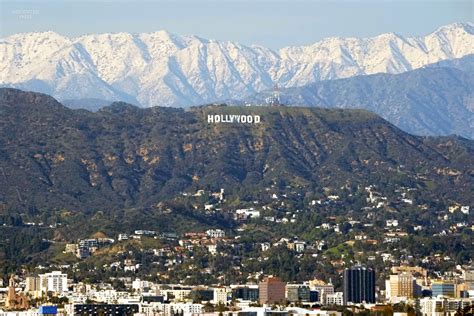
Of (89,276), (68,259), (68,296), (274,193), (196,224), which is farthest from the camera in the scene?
(274,193)

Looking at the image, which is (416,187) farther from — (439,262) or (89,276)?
(89,276)

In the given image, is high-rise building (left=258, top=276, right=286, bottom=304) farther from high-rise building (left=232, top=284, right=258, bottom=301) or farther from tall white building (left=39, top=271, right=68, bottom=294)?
tall white building (left=39, top=271, right=68, bottom=294)

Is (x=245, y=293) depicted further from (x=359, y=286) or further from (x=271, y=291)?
(x=359, y=286)

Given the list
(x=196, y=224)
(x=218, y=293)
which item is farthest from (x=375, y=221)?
(x=218, y=293)

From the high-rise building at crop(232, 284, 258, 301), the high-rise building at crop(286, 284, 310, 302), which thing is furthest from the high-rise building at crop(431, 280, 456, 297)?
the high-rise building at crop(232, 284, 258, 301)

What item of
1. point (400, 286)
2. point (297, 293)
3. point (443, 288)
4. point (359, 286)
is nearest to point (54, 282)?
point (297, 293)

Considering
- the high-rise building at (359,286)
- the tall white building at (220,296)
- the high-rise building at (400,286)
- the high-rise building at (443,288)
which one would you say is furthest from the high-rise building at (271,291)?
the high-rise building at (443,288)
